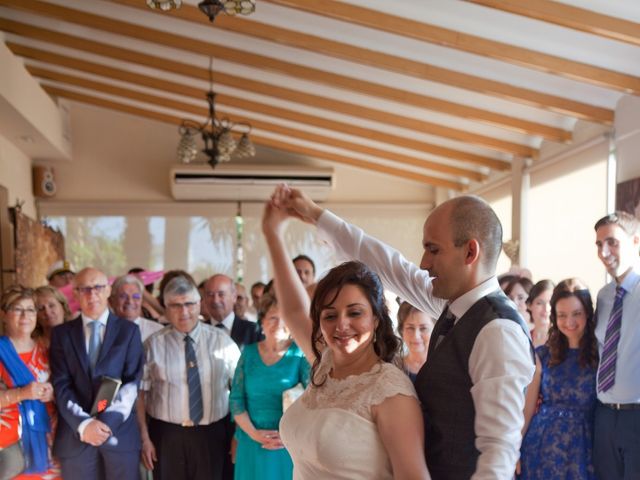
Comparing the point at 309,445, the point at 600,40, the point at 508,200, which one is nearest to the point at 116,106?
the point at 508,200

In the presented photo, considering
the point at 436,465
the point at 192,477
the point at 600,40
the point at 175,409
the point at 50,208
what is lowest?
the point at 192,477

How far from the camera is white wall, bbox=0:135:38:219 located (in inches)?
331

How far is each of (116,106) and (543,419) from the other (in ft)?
25.6

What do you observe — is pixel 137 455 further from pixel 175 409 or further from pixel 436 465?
pixel 436 465

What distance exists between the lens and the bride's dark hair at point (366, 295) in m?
1.76

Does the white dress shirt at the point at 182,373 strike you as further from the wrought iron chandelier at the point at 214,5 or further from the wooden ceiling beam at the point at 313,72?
the wooden ceiling beam at the point at 313,72

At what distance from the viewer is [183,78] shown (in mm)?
7898

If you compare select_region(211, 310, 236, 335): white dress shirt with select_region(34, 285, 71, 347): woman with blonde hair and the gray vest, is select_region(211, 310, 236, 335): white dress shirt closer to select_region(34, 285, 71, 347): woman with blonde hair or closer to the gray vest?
select_region(34, 285, 71, 347): woman with blonde hair

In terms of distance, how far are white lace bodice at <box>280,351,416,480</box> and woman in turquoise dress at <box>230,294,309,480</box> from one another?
5.77 feet

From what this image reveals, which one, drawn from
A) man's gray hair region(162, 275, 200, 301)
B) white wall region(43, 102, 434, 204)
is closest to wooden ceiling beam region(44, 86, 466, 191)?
white wall region(43, 102, 434, 204)

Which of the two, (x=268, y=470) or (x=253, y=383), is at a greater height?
(x=253, y=383)

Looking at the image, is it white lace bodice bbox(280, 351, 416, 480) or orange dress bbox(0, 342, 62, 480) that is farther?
orange dress bbox(0, 342, 62, 480)

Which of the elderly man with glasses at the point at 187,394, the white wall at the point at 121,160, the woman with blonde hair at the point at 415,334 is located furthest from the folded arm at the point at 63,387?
the white wall at the point at 121,160

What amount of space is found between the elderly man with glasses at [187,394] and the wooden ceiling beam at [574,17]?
7.67 feet
